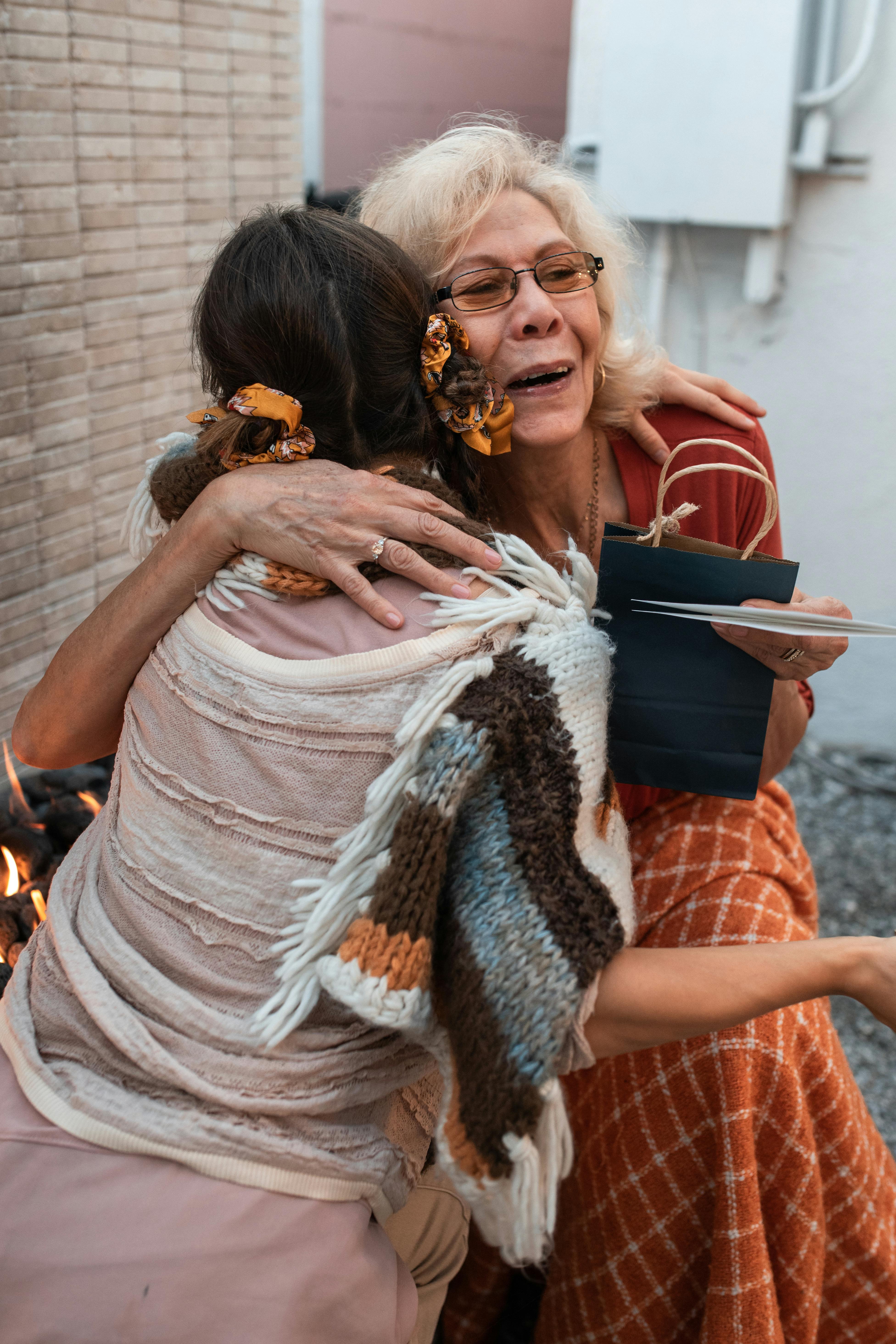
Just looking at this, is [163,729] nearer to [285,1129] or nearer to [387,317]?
[285,1129]

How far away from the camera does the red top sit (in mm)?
2002

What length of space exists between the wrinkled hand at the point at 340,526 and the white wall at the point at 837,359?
305cm

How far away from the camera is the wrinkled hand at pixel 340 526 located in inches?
50.6

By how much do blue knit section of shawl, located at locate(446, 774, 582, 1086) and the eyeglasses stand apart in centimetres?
98

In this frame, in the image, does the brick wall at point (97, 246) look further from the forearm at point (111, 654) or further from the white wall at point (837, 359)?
the white wall at point (837, 359)

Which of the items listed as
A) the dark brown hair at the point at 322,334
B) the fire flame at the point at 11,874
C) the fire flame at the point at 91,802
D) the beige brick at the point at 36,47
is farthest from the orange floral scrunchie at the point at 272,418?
the beige brick at the point at 36,47

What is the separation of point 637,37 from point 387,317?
3.06 meters

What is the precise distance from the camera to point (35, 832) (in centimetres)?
245

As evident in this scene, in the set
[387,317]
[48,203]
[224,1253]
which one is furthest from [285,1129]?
[48,203]

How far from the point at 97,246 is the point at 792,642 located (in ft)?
7.49

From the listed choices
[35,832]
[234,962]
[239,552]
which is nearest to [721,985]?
[234,962]

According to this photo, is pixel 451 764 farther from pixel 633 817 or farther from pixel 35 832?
pixel 35 832

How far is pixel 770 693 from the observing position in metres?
1.42

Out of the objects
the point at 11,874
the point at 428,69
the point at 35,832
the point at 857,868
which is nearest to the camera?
the point at 11,874
